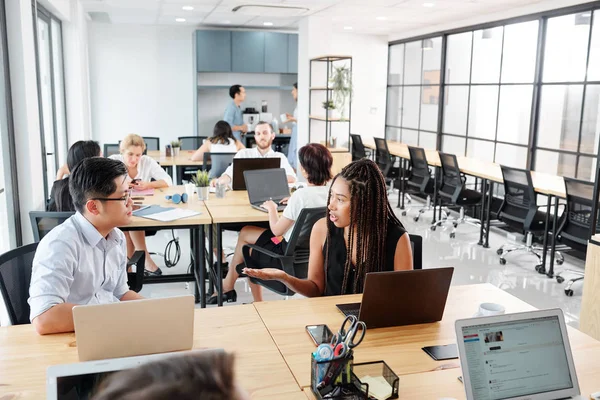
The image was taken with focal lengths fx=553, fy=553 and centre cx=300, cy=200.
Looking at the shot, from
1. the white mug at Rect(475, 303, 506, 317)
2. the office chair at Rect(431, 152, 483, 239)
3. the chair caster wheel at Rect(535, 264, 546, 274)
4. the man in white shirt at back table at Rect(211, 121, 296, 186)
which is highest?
the man in white shirt at back table at Rect(211, 121, 296, 186)

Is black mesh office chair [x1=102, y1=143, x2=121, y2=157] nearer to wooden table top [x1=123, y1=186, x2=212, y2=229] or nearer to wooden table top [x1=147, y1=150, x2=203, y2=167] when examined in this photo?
wooden table top [x1=147, y1=150, x2=203, y2=167]

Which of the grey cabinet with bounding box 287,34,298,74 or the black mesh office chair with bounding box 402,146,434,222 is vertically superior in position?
the grey cabinet with bounding box 287,34,298,74

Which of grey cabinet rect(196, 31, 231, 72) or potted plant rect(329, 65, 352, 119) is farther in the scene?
grey cabinet rect(196, 31, 231, 72)

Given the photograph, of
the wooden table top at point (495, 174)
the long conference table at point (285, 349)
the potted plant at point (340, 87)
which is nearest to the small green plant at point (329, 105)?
the potted plant at point (340, 87)

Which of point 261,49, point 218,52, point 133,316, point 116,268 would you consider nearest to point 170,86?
point 218,52

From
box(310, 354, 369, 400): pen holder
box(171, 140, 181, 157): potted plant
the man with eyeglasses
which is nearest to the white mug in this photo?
box(310, 354, 369, 400): pen holder

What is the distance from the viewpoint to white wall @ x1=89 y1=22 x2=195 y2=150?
9250 millimetres

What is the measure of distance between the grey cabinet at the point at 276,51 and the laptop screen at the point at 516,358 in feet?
27.9

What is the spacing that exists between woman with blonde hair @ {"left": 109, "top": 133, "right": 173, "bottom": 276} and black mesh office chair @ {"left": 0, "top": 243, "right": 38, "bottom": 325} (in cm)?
210

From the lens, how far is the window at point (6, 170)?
3.65 metres

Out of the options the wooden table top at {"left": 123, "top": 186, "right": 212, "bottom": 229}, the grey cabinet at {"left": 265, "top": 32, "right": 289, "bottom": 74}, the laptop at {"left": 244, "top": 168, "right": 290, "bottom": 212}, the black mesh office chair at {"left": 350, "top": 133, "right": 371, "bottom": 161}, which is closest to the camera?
the wooden table top at {"left": 123, "top": 186, "right": 212, "bottom": 229}

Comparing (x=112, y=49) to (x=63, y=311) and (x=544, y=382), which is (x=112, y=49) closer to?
(x=63, y=311)

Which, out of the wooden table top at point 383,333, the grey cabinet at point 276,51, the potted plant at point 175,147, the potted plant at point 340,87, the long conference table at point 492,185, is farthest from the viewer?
the grey cabinet at point 276,51

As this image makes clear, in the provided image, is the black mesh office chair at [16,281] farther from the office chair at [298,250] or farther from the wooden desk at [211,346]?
the office chair at [298,250]
